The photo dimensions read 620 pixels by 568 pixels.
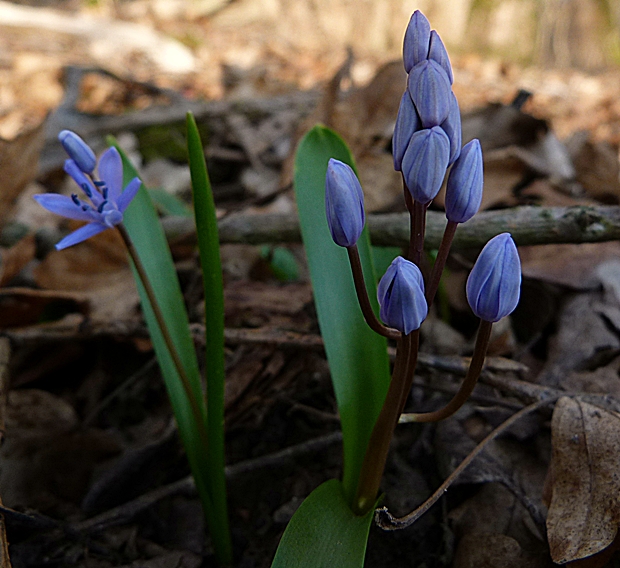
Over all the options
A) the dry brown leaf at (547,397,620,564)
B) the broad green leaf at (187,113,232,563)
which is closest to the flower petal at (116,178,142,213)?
the broad green leaf at (187,113,232,563)

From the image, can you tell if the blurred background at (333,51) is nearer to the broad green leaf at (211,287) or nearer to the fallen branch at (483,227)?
the fallen branch at (483,227)

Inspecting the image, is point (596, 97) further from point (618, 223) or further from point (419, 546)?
point (419, 546)

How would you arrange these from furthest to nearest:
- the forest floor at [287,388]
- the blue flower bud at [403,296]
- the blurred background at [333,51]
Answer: the blurred background at [333,51], the forest floor at [287,388], the blue flower bud at [403,296]

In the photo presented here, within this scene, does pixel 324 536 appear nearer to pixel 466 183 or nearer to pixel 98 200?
pixel 466 183

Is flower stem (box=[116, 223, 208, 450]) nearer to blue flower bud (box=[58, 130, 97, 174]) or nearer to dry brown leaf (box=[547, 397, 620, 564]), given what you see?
blue flower bud (box=[58, 130, 97, 174])

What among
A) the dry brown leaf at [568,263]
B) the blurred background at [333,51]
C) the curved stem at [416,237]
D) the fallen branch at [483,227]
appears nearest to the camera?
the curved stem at [416,237]

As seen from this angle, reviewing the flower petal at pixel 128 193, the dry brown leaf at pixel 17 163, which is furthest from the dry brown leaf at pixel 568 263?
the dry brown leaf at pixel 17 163

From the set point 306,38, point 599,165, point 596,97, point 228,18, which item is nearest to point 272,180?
point 599,165
